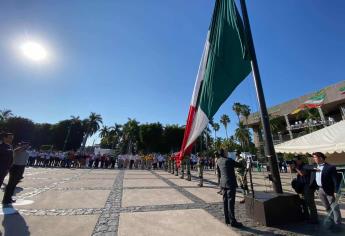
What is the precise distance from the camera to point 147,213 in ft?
16.6

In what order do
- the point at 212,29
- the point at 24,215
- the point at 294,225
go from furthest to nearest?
the point at 212,29 < the point at 24,215 < the point at 294,225

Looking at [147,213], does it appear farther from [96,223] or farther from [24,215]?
[24,215]

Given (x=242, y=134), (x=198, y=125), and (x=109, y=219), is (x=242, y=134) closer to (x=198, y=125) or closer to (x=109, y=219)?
(x=198, y=125)

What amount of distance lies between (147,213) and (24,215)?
9.38 ft

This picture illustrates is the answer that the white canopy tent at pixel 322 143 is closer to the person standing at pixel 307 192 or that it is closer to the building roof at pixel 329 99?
the person standing at pixel 307 192

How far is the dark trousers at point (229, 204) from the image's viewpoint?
13.9 feet

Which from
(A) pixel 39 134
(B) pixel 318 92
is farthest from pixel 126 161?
(A) pixel 39 134

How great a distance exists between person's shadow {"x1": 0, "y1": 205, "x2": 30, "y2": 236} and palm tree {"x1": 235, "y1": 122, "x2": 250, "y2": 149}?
182 ft

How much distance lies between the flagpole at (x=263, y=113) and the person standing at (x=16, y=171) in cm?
699

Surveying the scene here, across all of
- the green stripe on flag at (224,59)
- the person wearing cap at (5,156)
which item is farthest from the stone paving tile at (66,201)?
the green stripe on flag at (224,59)

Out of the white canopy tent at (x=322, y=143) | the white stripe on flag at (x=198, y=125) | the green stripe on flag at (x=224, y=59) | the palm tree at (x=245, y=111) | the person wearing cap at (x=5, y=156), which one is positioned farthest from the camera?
the palm tree at (x=245, y=111)

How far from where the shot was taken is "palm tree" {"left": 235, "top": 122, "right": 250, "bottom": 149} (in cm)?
5616

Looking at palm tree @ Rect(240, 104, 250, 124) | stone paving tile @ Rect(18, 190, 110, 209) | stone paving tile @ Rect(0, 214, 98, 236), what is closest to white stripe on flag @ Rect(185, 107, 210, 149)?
stone paving tile @ Rect(18, 190, 110, 209)

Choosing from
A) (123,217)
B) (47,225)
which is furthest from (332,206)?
(47,225)
